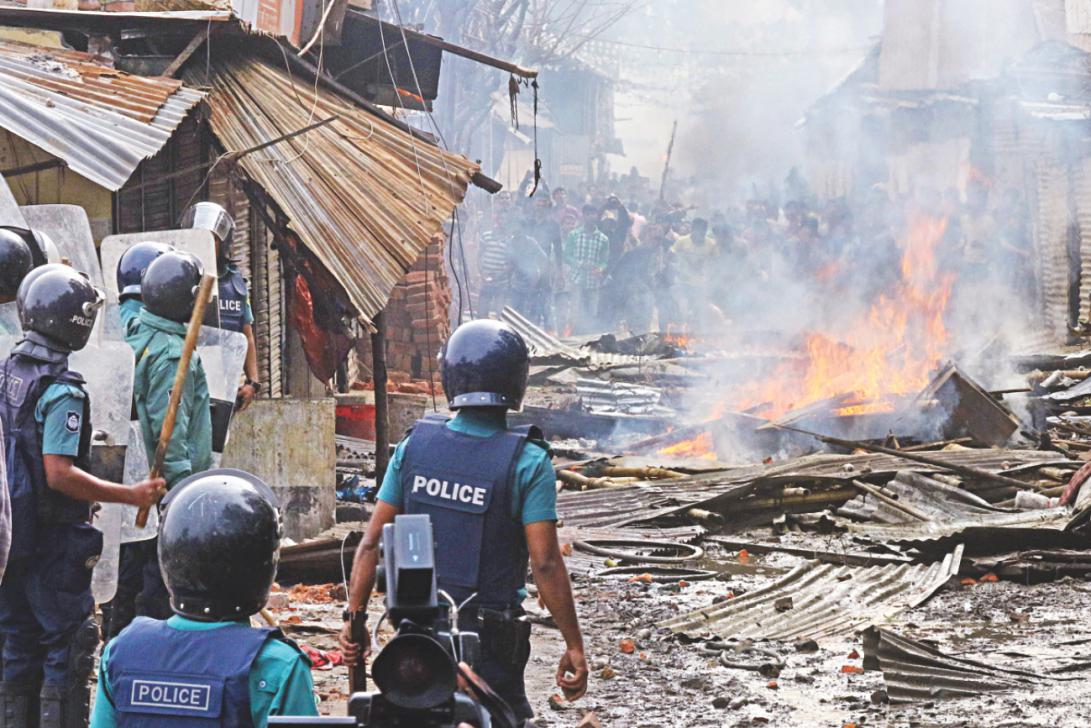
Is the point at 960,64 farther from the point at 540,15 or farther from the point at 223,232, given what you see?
the point at 223,232

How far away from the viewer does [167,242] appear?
7.93 meters

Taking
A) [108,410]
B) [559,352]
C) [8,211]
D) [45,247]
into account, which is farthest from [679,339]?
[108,410]

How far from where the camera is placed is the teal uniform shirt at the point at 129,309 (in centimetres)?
670

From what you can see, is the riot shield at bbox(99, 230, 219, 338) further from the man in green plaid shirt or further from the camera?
the man in green plaid shirt

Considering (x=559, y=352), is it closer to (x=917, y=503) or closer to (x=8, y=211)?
(x=917, y=503)

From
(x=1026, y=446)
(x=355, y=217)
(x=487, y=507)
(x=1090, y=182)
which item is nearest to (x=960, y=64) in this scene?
(x=1090, y=182)

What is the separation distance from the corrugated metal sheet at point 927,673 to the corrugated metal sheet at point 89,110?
4944 mm

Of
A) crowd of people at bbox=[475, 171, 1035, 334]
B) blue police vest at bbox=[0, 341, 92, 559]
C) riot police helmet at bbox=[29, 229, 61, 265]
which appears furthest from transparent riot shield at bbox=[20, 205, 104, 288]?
crowd of people at bbox=[475, 171, 1035, 334]

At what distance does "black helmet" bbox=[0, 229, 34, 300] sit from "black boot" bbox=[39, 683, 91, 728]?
1645 mm

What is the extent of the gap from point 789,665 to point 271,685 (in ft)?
17.9

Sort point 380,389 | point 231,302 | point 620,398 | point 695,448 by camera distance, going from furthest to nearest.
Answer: point 620,398 < point 695,448 < point 380,389 < point 231,302

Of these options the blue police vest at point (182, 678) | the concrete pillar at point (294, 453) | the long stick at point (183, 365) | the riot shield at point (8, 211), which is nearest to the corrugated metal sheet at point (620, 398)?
the concrete pillar at point (294, 453)

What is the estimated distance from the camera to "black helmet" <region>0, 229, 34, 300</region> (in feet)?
18.8

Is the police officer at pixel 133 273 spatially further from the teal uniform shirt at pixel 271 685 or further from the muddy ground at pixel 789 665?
the teal uniform shirt at pixel 271 685
